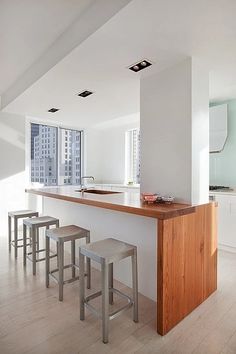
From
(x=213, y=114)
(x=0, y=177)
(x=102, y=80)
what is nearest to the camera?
(x=102, y=80)

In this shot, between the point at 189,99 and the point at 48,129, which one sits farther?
the point at 48,129

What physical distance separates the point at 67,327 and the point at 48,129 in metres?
4.41

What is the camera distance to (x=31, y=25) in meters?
2.16

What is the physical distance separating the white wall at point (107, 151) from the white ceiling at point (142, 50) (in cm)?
229

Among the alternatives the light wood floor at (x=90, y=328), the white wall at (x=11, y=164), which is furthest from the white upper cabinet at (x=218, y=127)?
the white wall at (x=11, y=164)

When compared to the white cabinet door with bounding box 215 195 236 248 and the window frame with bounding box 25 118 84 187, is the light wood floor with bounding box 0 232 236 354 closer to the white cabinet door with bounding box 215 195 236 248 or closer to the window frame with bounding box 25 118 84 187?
the white cabinet door with bounding box 215 195 236 248

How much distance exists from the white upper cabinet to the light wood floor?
2306 mm

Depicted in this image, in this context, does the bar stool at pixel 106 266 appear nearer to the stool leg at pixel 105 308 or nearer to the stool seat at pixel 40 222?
the stool leg at pixel 105 308

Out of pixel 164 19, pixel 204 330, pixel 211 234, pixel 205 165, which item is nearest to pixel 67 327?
pixel 204 330

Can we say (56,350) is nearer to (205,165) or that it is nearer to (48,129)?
(205,165)

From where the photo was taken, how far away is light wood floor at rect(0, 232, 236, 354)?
1560mm

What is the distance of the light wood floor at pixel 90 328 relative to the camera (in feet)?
5.12

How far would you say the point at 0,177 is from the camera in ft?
14.3

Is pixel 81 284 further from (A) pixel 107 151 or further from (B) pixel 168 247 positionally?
(A) pixel 107 151
